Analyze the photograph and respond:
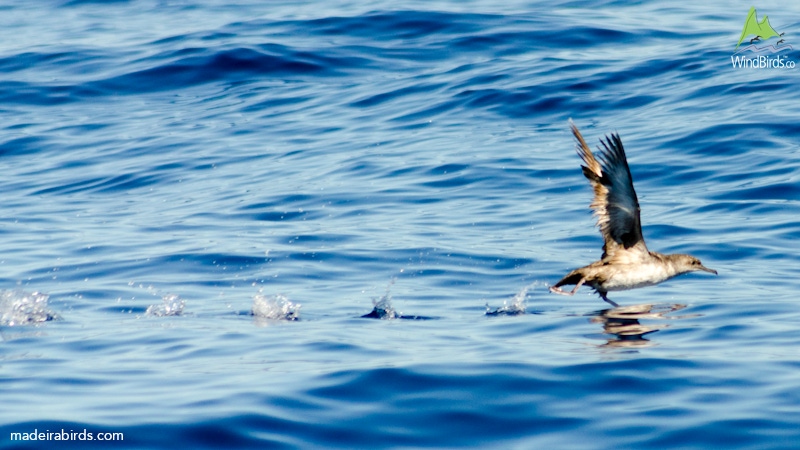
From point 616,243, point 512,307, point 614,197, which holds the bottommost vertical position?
point 512,307

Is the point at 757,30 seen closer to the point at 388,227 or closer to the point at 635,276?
the point at 388,227

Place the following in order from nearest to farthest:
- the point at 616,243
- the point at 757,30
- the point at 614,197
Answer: the point at 614,197, the point at 616,243, the point at 757,30

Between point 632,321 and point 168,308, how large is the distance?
4.61 metres

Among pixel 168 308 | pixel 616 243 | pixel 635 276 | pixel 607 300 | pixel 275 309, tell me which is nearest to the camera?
pixel 635 276

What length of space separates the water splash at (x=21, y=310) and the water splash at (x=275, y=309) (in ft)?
6.53

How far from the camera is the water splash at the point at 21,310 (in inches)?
433

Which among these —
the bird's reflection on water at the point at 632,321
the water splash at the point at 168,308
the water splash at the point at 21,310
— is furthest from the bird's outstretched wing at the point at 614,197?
the water splash at the point at 21,310

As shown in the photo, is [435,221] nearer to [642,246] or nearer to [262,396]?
[642,246]

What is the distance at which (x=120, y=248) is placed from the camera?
1463cm

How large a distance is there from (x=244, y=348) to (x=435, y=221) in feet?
19.0

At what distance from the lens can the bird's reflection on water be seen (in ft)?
31.0

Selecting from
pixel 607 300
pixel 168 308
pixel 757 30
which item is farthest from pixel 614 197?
pixel 757 30

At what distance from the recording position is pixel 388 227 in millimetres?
14844

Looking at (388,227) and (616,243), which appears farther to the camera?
(388,227)
